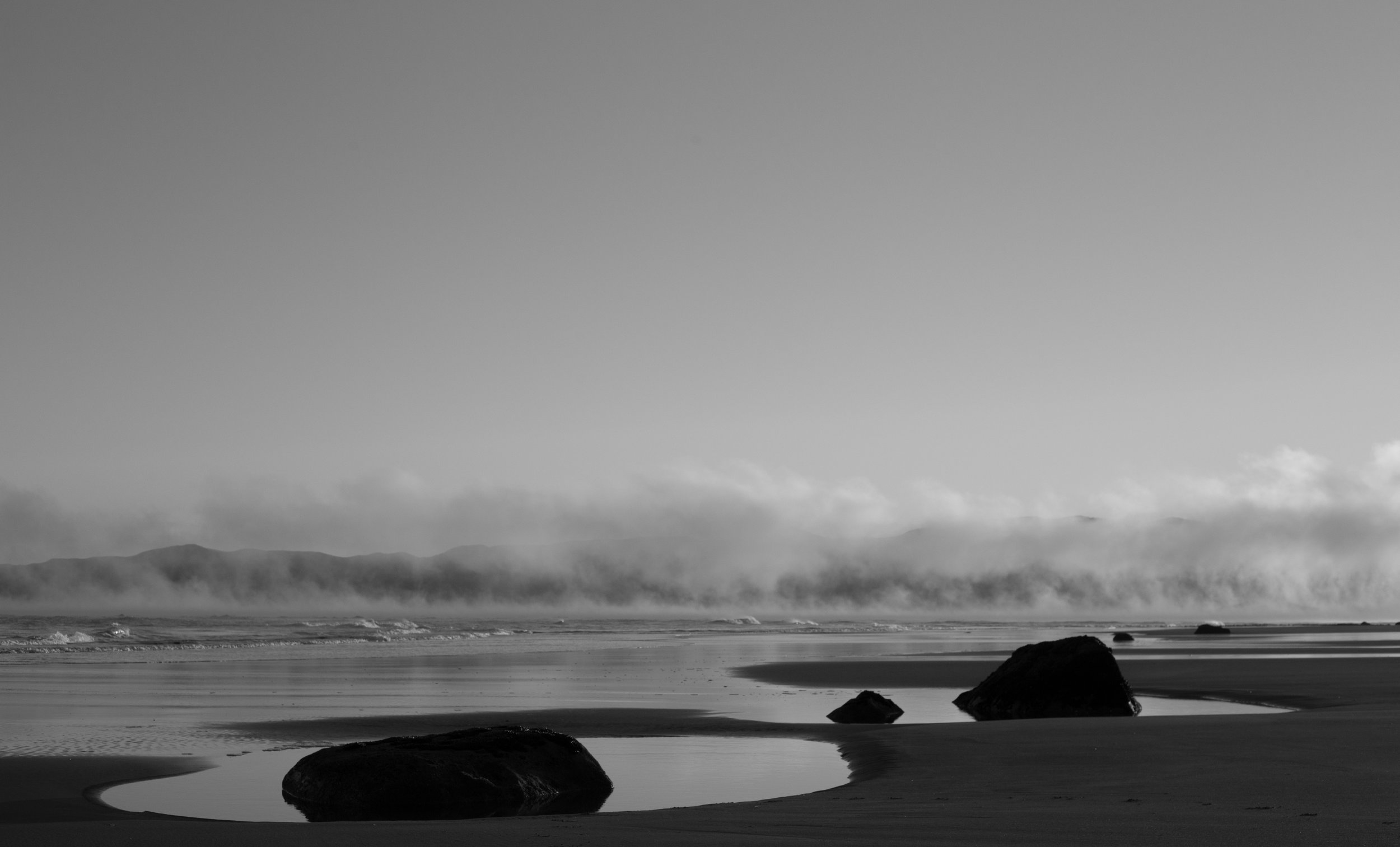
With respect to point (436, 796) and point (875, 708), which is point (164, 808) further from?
point (875, 708)

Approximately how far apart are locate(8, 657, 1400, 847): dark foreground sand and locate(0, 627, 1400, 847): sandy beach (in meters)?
0.03

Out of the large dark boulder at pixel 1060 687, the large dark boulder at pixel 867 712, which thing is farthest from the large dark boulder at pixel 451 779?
the large dark boulder at pixel 1060 687

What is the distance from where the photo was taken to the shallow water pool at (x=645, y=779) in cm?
1052

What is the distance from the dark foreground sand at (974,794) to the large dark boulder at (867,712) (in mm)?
897

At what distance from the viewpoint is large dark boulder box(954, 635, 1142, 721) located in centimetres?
1834

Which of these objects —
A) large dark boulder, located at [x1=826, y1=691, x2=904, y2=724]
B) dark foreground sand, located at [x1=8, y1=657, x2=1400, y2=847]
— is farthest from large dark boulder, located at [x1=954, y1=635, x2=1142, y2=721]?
dark foreground sand, located at [x1=8, y1=657, x2=1400, y2=847]

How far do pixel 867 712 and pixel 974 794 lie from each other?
25.8ft

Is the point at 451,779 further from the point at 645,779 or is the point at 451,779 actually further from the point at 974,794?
the point at 974,794

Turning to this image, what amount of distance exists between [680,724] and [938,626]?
2999 inches

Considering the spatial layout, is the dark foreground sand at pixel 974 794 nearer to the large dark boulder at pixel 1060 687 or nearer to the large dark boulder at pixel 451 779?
the large dark boulder at pixel 451 779

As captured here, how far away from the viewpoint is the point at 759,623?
102 metres

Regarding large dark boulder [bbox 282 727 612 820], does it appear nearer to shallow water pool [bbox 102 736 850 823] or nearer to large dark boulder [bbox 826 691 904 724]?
shallow water pool [bbox 102 736 850 823]

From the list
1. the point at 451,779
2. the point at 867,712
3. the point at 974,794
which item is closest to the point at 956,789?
the point at 974,794

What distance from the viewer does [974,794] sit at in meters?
10.2
